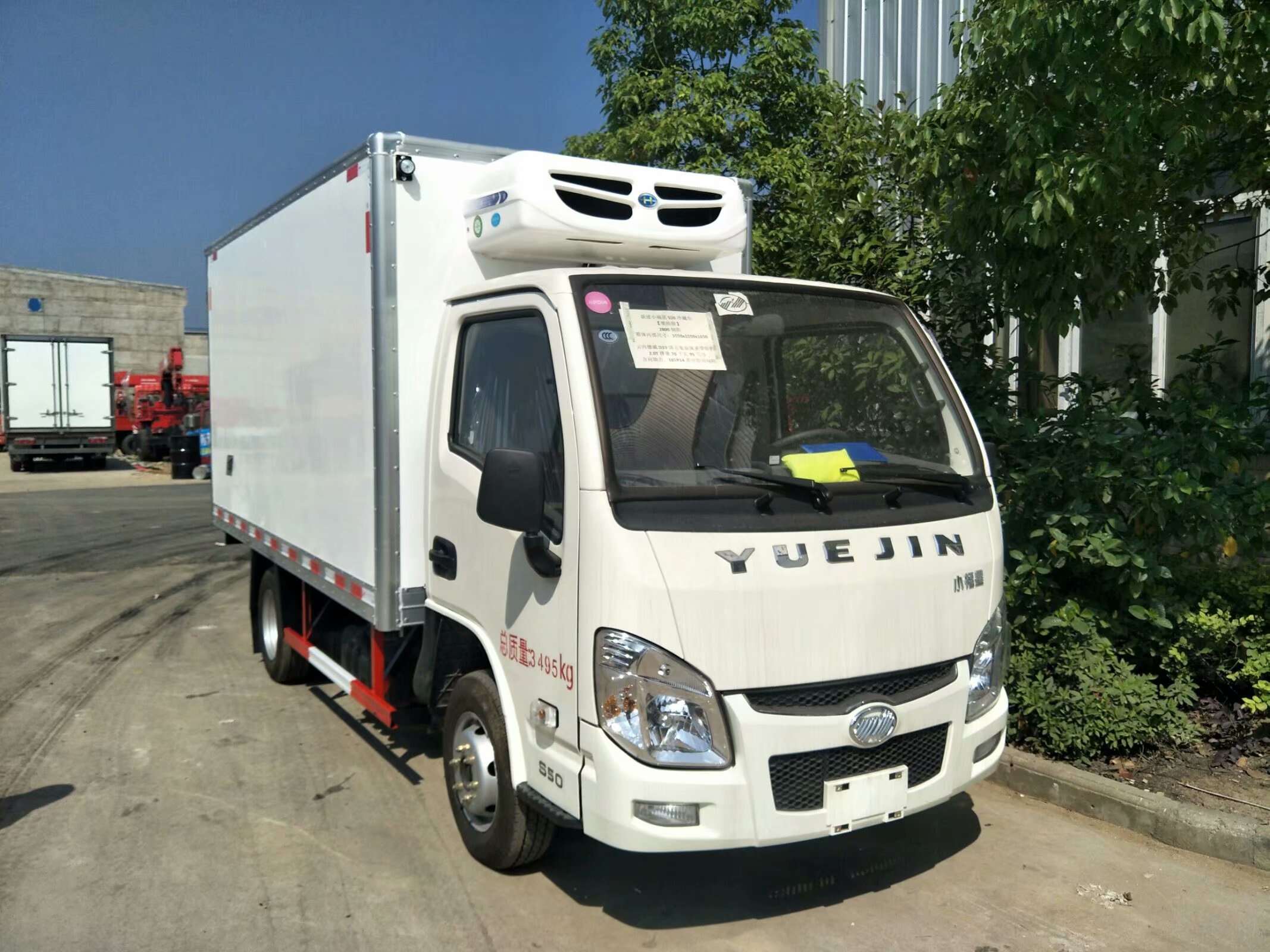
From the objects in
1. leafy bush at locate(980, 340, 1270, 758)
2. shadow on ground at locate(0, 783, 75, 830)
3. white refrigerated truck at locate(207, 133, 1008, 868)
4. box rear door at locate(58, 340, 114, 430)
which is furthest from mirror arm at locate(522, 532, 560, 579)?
box rear door at locate(58, 340, 114, 430)

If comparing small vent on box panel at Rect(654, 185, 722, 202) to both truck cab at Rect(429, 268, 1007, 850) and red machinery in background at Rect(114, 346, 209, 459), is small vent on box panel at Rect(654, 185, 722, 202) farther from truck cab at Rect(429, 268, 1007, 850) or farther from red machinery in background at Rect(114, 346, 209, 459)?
red machinery in background at Rect(114, 346, 209, 459)

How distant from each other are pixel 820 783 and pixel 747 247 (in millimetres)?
2777

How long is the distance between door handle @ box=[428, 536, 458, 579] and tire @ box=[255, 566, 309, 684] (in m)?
2.65

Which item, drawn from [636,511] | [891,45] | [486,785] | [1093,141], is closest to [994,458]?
[1093,141]

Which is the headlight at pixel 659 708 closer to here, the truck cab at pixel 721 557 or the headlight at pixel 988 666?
the truck cab at pixel 721 557

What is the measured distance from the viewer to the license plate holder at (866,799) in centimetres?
356

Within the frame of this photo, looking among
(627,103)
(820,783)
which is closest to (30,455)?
(627,103)

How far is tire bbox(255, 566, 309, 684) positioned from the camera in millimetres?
6980

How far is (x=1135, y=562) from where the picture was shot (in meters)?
5.05

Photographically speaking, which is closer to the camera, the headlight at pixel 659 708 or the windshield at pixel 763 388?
the headlight at pixel 659 708

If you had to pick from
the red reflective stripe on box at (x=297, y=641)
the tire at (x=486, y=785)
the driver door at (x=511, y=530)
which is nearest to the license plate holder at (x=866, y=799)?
the driver door at (x=511, y=530)

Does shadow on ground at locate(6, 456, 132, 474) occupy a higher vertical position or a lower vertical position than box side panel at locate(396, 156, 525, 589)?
lower

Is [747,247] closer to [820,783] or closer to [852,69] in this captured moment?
[820,783]

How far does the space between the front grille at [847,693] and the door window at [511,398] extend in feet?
2.95
